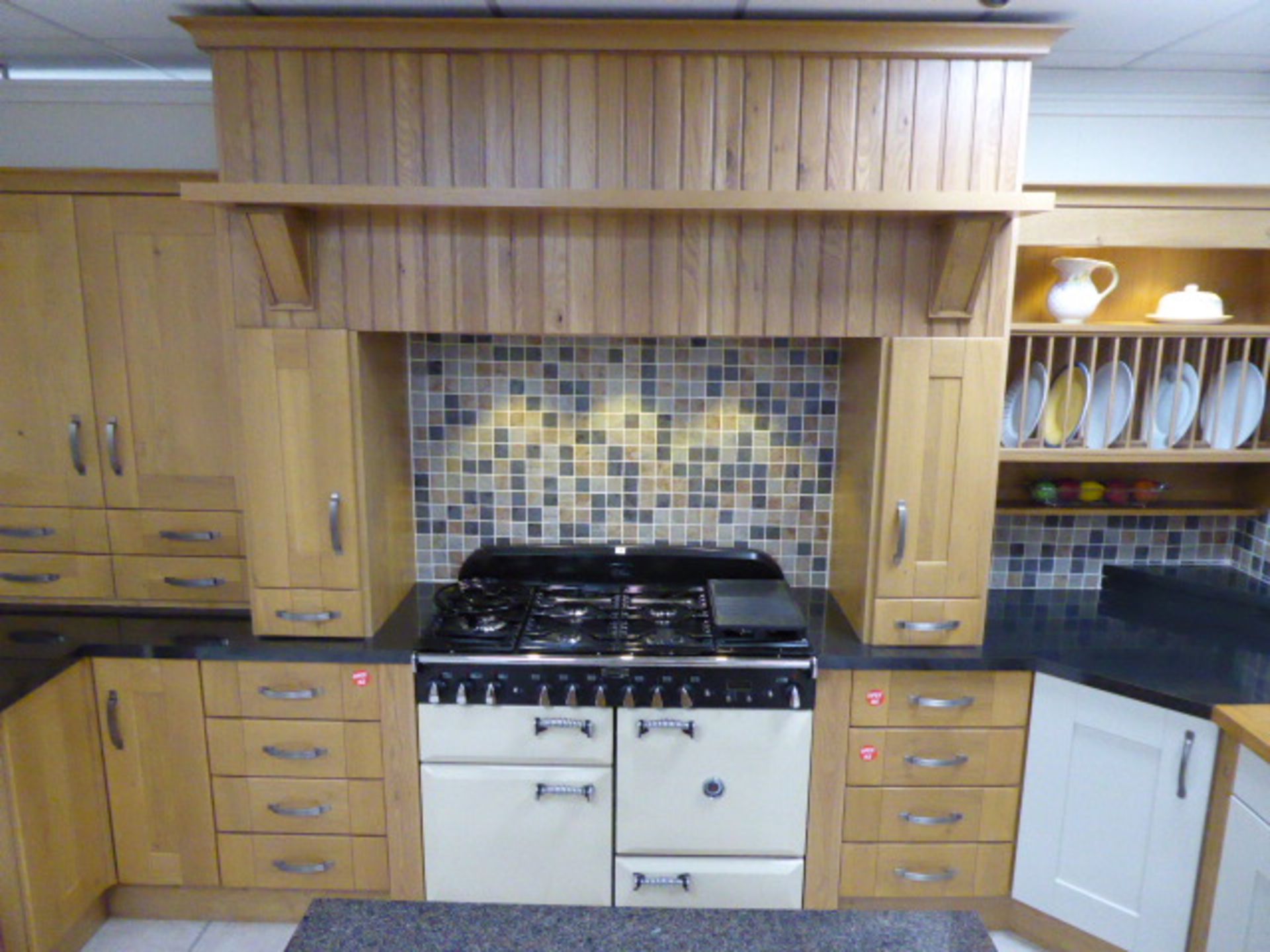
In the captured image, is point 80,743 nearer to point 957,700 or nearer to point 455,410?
point 455,410

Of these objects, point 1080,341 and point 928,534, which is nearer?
point 928,534

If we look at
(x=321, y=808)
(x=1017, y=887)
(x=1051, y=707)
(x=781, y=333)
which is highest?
(x=781, y=333)

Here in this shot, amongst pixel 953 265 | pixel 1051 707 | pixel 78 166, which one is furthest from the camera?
pixel 78 166

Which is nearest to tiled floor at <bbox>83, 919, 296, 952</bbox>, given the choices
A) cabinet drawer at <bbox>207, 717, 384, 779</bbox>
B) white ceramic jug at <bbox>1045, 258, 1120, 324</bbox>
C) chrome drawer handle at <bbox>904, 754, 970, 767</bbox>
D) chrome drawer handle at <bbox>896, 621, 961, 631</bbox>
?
cabinet drawer at <bbox>207, 717, 384, 779</bbox>

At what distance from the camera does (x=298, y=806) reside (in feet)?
7.53

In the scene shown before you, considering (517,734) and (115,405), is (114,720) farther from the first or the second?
(517,734)

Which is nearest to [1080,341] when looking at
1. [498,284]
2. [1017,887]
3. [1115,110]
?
[1115,110]

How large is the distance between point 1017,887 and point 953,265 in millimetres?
1615

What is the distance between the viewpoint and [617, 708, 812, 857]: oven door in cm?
218

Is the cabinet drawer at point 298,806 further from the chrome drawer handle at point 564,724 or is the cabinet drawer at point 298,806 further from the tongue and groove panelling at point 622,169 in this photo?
the tongue and groove panelling at point 622,169

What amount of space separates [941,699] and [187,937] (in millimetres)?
2104

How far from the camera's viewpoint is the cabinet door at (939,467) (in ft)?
6.95

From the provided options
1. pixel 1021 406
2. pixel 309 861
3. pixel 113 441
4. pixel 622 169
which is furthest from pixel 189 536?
pixel 1021 406

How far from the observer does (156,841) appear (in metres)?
2.32
